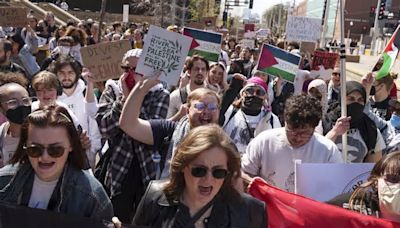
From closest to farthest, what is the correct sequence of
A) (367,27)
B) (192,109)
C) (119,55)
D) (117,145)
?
(192,109) < (117,145) < (119,55) < (367,27)

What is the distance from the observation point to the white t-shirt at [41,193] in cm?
242

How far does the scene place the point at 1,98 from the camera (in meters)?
3.42

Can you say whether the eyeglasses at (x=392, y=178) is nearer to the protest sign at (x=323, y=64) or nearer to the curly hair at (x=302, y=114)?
the curly hair at (x=302, y=114)

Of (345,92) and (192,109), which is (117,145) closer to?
(192,109)

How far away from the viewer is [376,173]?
2654 millimetres

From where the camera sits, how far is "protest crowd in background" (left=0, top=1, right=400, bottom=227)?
243 centimetres

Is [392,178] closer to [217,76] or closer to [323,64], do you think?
[217,76]

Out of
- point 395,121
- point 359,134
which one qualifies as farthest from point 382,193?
point 395,121

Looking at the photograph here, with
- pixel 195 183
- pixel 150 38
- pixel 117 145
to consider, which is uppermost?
pixel 150 38

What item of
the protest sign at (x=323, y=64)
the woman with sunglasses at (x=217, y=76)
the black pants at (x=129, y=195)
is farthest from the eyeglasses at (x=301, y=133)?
the protest sign at (x=323, y=64)

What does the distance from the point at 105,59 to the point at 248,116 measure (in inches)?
72.2

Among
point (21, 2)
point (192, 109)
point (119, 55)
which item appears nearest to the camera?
point (192, 109)

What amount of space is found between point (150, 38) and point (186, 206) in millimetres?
1854

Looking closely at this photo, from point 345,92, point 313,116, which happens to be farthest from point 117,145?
point 345,92
